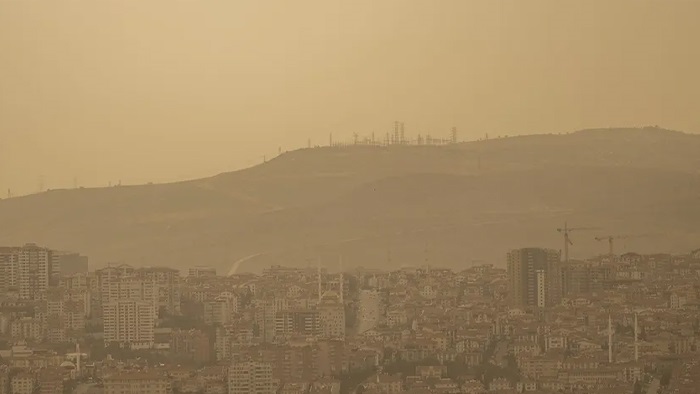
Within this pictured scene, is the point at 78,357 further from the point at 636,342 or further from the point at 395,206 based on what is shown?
Answer: the point at 395,206

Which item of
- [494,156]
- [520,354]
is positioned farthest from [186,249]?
[520,354]

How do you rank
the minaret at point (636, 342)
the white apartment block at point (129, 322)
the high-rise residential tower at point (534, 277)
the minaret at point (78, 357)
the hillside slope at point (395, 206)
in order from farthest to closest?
the hillside slope at point (395, 206)
the high-rise residential tower at point (534, 277)
the white apartment block at point (129, 322)
the minaret at point (78, 357)
the minaret at point (636, 342)

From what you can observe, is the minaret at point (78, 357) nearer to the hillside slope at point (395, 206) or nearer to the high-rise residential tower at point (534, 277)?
the high-rise residential tower at point (534, 277)

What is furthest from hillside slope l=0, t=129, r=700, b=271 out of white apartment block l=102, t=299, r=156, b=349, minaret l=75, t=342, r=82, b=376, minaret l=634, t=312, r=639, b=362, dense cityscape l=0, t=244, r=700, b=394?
minaret l=75, t=342, r=82, b=376

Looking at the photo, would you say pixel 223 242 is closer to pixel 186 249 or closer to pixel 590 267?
pixel 186 249

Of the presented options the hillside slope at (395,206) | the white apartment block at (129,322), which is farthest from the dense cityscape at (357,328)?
the hillside slope at (395,206)

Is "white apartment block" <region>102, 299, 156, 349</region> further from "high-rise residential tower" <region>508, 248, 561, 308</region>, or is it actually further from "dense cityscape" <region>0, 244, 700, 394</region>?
"high-rise residential tower" <region>508, 248, 561, 308</region>
